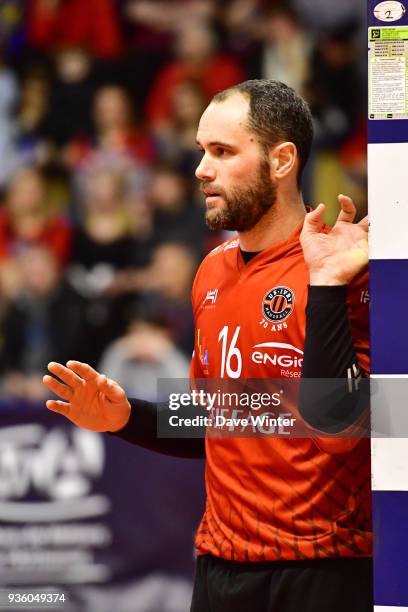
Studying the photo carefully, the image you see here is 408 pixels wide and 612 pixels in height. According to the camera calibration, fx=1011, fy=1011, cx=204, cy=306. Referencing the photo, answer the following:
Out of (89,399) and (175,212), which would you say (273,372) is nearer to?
(89,399)

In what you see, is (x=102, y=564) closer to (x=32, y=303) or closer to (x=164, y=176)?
(x=32, y=303)

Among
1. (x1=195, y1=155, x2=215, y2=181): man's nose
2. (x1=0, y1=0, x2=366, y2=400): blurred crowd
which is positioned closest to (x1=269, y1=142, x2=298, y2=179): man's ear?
(x1=195, y1=155, x2=215, y2=181): man's nose

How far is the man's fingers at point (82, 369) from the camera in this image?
2.57 metres

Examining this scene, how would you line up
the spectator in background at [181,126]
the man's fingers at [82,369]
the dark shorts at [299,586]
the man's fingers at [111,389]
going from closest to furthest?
the dark shorts at [299,586] → the man's fingers at [82,369] → the man's fingers at [111,389] → the spectator in background at [181,126]

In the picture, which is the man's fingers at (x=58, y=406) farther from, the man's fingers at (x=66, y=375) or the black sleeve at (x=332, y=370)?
the black sleeve at (x=332, y=370)

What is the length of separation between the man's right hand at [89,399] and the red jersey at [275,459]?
0.26 m

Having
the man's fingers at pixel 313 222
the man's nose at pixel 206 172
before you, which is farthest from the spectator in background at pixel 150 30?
the man's fingers at pixel 313 222

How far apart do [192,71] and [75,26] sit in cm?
103

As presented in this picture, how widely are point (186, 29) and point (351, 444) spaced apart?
Answer: 5.15 meters

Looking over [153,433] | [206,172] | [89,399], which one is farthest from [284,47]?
[89,399]

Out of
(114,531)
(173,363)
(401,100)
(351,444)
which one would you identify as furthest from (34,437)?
(401,100)

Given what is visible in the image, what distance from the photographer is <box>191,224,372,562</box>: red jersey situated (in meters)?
2.47

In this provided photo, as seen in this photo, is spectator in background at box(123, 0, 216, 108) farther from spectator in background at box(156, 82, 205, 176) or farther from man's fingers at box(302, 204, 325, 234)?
man's fingers at box(302, 204, 325, 234)

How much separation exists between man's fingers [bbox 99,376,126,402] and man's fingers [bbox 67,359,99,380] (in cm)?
4
